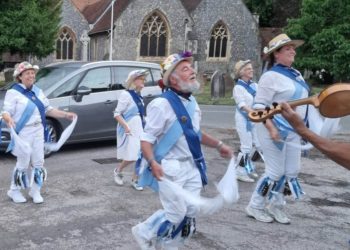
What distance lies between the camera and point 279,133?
5777 mm

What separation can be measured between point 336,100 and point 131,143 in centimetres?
460

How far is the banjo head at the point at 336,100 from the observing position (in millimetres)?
3268

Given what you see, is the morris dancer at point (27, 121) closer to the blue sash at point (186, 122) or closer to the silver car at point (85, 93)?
the blue sash at point (186, 122)

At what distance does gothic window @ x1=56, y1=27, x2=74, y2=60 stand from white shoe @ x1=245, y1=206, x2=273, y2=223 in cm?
3951

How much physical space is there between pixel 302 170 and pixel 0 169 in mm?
5278

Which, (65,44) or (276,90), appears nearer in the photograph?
(276,90)

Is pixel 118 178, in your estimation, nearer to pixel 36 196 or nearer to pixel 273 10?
pixel 36 196

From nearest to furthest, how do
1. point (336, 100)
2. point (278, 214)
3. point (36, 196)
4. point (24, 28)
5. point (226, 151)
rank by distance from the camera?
point (336, 100)
point (226, 151)
point (278, 214)
point (36, 196)
point (24, 28)

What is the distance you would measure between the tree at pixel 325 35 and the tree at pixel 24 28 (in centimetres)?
1970

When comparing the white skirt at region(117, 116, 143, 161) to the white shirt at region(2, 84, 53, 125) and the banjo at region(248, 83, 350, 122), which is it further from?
the banjo at region(248, 83, 350, 122)

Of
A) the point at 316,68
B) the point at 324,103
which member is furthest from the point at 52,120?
the point at 316,68

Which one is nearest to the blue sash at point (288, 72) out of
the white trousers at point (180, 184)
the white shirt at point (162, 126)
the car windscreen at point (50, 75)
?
the white shirt at point (162, 126)

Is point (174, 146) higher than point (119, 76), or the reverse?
point (119, 76)

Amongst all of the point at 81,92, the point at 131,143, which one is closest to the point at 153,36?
the point at 81,92
